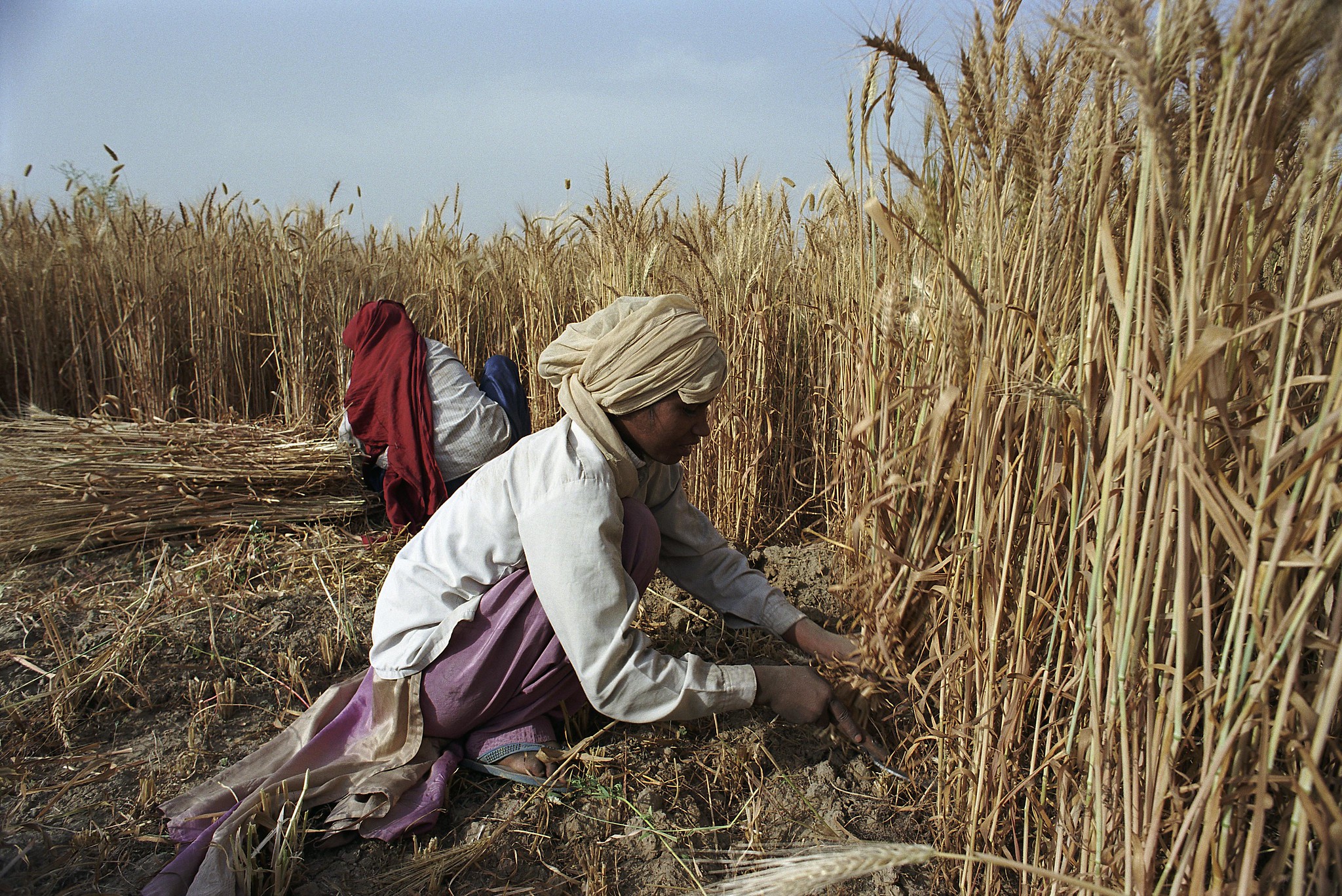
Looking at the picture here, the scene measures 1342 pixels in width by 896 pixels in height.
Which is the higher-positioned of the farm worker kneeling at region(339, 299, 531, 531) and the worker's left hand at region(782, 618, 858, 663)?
the farm worker kneeling at region(339, 299, 531, 531)

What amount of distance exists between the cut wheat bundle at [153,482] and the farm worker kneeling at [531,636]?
1.60 m

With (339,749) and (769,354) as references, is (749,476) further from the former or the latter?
(339,749)

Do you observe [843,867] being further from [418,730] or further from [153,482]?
[153,482]

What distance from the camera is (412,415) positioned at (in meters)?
3.10

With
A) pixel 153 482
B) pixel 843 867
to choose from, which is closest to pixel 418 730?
pixel 843 867

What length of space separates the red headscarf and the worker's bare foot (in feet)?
4.95

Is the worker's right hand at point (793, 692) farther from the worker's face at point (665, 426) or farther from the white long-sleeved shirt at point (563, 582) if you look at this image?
the worker's face at point (665, 426)

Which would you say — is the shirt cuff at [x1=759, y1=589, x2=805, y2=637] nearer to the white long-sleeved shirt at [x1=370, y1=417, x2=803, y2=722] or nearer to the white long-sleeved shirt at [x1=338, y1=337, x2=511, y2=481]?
the white long-sleeved shirt at [x1=370, y1=417, x2=803, y2=722]

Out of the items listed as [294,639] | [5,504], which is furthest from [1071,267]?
[5,504]

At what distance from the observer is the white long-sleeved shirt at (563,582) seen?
5.00ft

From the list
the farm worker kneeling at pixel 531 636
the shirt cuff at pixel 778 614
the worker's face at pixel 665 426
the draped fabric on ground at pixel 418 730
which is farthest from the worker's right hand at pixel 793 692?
the worker's face at pixel 665 426

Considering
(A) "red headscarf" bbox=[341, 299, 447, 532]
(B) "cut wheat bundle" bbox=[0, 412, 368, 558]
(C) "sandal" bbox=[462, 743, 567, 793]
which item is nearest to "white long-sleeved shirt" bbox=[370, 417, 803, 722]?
(C) "sandal" bbox=[462, 743, 567, 793]

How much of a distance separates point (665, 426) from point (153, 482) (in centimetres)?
246

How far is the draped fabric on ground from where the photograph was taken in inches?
63.5
